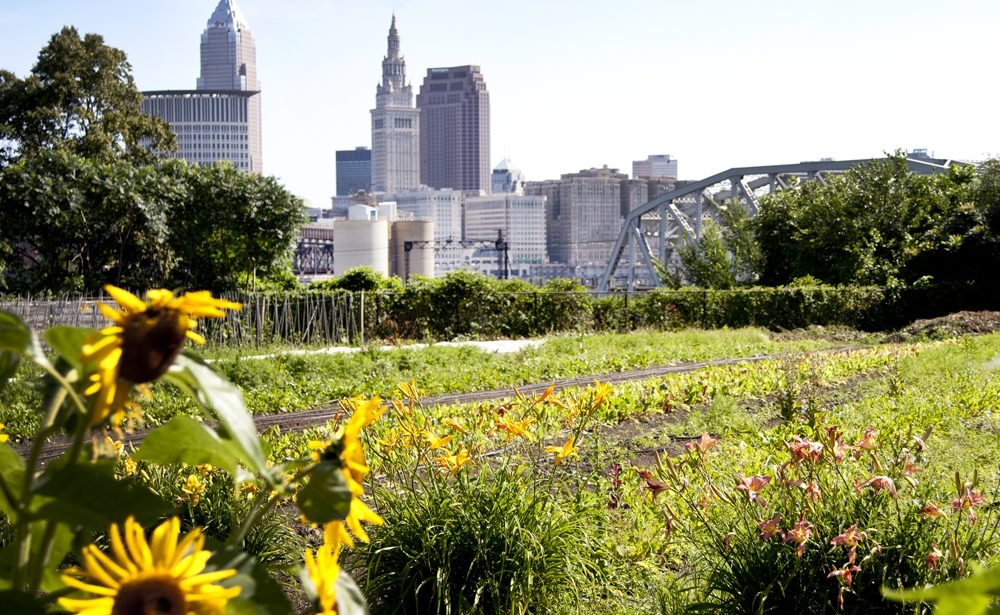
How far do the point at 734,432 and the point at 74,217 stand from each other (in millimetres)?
13427

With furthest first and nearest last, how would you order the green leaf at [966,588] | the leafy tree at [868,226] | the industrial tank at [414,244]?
the industrial tank at [414,244]
the leafy tree at [868,226]
the green leaf at [966,588]

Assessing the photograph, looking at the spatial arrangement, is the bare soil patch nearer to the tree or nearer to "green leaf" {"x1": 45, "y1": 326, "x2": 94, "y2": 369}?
"green leaf" {"x1": 45, "y1": 326, "x2": 94, "y2": 369}

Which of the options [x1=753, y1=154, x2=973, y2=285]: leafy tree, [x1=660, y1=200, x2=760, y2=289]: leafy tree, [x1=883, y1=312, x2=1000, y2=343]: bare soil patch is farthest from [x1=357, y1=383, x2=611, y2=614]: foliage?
[x1=660, y1=200, x2=760, y2=289]: leafy tree

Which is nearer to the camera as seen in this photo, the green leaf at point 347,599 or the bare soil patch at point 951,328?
the green leaf at point 347,599

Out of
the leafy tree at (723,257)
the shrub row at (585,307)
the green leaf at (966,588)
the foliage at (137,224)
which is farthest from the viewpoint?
the leafy tree at (723,257)

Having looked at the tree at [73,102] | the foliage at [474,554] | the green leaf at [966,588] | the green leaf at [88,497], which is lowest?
the foliage at [474,554]

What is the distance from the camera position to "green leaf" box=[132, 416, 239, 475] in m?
0.79

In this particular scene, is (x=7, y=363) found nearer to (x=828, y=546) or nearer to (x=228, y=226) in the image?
A: (x=828, y=546)

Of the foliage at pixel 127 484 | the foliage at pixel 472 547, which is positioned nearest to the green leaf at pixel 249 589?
the foliage at pixel 127 484

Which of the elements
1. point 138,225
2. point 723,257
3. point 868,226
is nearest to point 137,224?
point 138,225

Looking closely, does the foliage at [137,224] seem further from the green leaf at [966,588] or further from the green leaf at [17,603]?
the green leaf at [966,588]

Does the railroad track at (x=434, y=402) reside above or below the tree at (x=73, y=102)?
below

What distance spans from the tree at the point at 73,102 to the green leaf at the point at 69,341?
84.3 feet

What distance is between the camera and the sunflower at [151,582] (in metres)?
0.66
